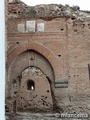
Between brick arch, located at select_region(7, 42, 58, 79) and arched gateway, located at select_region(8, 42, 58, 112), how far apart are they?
0.14 meters

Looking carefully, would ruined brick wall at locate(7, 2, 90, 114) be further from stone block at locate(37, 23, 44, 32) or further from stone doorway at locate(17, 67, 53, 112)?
stone doorway at locate(17, 67, 53, 112)

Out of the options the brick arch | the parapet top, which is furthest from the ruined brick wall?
the parapet top

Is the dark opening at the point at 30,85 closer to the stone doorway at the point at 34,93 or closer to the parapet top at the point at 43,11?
the stone doorway at the point at 34,93

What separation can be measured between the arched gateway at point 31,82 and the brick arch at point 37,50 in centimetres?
14

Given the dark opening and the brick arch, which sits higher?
the brick arch

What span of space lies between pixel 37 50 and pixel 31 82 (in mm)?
2818

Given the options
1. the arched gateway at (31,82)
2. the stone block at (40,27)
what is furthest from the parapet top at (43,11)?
the arched gateway at (31,82)

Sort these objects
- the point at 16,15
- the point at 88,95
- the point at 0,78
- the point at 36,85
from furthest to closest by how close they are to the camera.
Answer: the point at 36,85
the point at 16,15
the point at 88,95
the point at 0,78

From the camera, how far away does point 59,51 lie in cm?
1153

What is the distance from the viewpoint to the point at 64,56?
37.9 ft

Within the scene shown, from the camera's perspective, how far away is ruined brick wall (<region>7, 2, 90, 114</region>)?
37.1 feet

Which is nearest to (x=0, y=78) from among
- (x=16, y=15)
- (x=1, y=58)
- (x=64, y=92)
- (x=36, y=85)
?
(x=1, y=58)

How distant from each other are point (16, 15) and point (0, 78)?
448 inches

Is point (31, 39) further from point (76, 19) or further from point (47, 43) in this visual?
point (76, 19)
